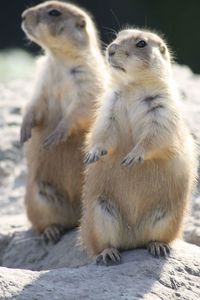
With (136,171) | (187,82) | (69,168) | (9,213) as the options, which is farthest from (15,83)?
(136,171)

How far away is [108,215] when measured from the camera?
744 cm

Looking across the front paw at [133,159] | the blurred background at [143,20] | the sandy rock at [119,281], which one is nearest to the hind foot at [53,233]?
the sandy rock at [119,281]

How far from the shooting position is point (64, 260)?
Answer: 8344mm

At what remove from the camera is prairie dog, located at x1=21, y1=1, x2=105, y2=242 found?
8867mm

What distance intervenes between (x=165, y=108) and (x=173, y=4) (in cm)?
1381

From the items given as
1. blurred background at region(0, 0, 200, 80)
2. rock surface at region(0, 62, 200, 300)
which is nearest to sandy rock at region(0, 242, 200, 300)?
rock surface at region(0, 62, 200, 300)

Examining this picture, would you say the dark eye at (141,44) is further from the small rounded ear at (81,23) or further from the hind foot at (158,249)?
the small rounded ear at (81,23)

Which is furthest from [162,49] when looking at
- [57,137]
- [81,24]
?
[81,24]

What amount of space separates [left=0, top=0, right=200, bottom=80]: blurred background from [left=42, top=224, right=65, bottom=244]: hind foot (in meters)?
9.75

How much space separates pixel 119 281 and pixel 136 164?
98 centimetres

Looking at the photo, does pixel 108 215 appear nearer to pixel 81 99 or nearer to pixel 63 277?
pixel 63 277

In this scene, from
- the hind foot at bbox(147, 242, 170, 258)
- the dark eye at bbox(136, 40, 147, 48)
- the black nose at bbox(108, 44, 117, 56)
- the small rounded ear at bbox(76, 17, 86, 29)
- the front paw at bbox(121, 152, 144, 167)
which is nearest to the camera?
the front paw at bbox(121, 152, 144, 167)

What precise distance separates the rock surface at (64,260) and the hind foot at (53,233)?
0.20 feet

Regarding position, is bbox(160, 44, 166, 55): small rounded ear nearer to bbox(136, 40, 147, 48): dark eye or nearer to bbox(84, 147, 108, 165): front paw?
bbox(136, 40, 147, 48): dark eye
